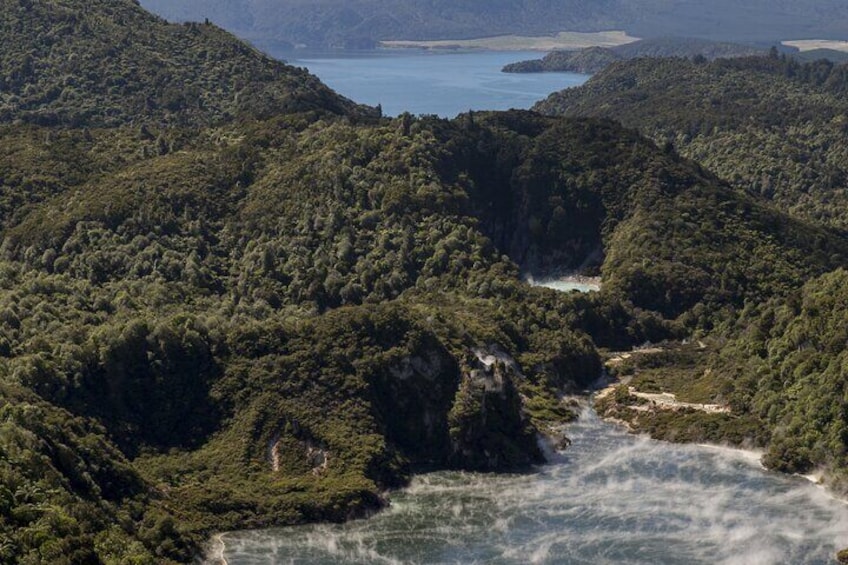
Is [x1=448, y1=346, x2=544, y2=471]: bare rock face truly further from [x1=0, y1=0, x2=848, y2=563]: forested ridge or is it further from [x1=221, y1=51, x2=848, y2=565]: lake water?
[x1=221, y1=51, x2=848, y2=565]: lake water

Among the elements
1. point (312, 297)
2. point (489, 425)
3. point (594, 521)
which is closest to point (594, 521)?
point (594, 521)

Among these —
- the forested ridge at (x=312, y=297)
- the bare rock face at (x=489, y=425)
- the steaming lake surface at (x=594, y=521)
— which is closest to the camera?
the steaming lake surface at (x=594, y=521)

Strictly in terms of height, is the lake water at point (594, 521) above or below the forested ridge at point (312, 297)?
below

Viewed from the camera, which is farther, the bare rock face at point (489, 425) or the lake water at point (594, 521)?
the bare rock face at point (489, 425)

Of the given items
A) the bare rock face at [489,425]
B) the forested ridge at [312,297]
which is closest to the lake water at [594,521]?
the bare rock face at [489,425]

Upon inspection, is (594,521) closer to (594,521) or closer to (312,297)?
(594,521)

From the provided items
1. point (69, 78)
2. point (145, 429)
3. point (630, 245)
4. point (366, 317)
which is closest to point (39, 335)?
point (145, 429)

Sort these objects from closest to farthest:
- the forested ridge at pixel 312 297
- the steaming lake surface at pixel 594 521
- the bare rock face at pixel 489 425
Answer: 1. the steaming lake surface at pixel 594 521
2. the forested ridge at pixel 312 297
3. the bare rock face at pixel 489 425

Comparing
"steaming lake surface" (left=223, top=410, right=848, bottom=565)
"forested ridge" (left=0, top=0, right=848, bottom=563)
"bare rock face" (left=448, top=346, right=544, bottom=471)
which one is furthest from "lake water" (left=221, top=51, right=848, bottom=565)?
"forested ridge" (left=0, top=0, right=848, bottom=563)

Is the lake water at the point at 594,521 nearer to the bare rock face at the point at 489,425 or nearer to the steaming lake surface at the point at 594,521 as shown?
the steaming lake surface at the point at 594,521
